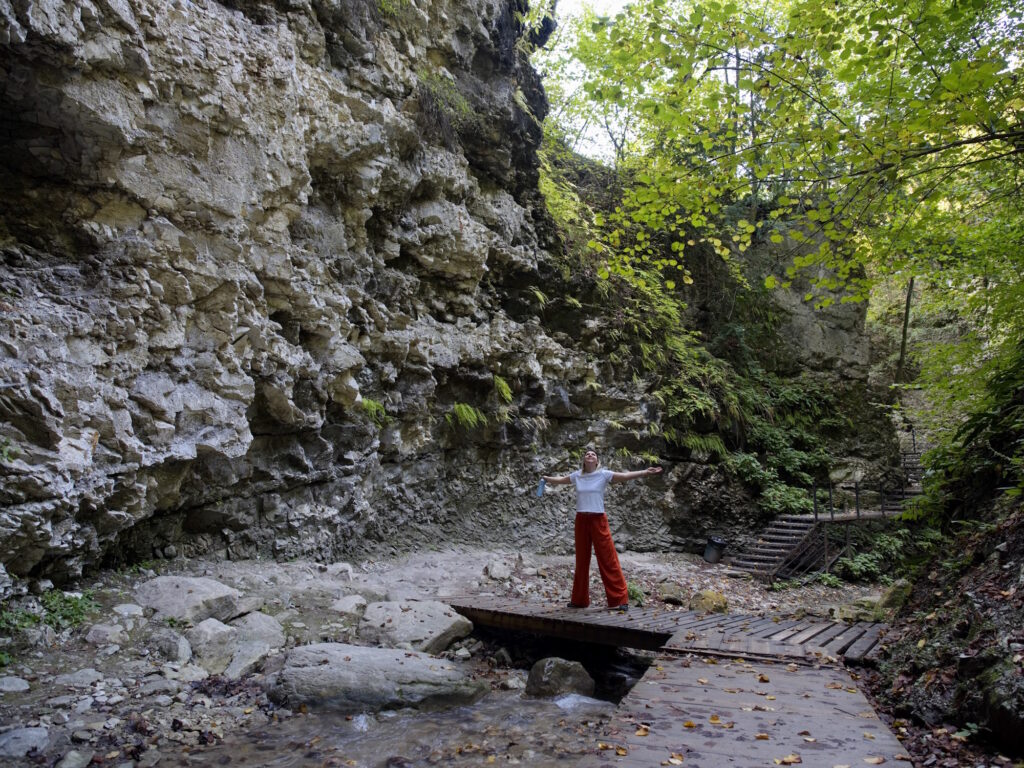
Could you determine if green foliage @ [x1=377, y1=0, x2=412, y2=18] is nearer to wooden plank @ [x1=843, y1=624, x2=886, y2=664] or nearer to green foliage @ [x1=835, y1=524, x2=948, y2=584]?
wooden plank @ [x1=843, y1=624, x2=886, y2=664]

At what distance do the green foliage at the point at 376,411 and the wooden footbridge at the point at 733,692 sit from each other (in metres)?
3.87

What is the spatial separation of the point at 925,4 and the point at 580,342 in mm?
9707

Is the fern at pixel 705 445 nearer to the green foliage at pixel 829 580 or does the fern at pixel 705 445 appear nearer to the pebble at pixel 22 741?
the green foliage at pixel 829 580

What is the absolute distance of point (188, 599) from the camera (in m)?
5.80

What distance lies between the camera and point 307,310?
8266 millimetres

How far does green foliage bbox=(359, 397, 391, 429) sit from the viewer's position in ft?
31.4

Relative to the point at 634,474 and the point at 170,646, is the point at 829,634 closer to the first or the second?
the point at 634,474

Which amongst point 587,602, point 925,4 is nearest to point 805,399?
point 587,602

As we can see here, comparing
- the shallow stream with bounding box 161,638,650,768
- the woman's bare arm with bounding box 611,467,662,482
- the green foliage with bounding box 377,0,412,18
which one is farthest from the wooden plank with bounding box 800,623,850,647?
the green foliage with bounding box 377,0,412,18

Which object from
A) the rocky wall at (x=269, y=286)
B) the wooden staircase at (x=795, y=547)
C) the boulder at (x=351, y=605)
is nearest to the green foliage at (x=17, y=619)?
the rocky wall at (x=269, y=286)

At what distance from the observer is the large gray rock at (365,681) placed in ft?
16.4

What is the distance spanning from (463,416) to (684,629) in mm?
6193

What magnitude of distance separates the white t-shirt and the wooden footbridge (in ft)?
4.05

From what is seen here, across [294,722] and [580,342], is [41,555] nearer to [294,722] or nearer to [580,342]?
[294,722]
